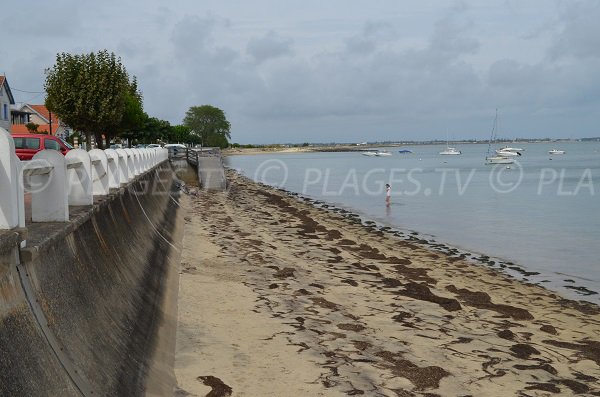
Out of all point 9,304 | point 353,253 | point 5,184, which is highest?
point 5,184

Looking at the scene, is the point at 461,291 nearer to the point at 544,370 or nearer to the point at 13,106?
the point at 544,370

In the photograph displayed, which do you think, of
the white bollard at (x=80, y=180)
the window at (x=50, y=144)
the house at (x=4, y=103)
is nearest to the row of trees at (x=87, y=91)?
the house at (x=4, y=103)

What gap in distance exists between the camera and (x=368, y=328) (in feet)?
31.0

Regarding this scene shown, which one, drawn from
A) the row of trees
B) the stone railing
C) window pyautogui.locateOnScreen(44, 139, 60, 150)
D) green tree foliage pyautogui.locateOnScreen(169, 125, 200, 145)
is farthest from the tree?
the stone railing

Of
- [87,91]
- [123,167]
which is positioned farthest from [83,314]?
[87,91]

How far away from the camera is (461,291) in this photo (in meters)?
12.8

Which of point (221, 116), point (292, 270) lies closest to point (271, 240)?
point (292, 270)

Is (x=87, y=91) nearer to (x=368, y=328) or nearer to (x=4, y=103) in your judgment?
(x=4, y=103)

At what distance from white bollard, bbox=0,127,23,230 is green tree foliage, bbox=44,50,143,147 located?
37145mm

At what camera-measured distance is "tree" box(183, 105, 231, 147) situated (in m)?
168

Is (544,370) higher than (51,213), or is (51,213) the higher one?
(51,213)

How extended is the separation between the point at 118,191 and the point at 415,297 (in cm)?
631

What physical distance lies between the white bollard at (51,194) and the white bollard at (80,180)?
156 cm

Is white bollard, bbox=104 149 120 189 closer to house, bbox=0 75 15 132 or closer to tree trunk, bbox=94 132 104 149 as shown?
tree trunk, bbox=94 132 104 149
